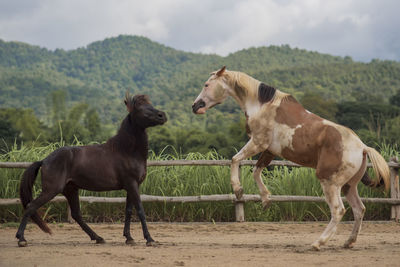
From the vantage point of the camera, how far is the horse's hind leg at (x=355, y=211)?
547 centimetres

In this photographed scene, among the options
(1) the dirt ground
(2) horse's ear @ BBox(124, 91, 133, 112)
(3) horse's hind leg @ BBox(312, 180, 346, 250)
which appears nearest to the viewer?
(1) the dirt ground

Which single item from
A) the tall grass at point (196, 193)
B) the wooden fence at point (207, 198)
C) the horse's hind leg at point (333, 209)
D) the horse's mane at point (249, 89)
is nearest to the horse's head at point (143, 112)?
the horse's mane at point (249, 89)

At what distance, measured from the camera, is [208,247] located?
18.3 feet

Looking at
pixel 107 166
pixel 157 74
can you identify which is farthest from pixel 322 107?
pixel 157 74

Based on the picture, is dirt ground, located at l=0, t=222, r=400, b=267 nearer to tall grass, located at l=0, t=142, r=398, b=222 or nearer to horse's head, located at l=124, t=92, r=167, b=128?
tall grass, located at l=0, t=142, r=398, b=222

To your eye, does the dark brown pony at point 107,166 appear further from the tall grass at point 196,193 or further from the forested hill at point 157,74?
the forested hill at point 157,74

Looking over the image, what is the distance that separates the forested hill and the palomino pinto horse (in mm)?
54762

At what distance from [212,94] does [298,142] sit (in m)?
1.09

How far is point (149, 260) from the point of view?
15.0 feet

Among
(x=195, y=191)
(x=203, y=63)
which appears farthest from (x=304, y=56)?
(x=195, y=191)

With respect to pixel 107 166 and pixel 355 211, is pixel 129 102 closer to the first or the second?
pixel 107 166

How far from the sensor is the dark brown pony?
219 inches

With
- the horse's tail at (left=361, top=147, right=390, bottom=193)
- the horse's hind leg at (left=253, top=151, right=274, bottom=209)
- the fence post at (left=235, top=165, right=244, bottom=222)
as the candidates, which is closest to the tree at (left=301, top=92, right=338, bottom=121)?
the fence post at (left=235, top=165, right=244, bottom=222)

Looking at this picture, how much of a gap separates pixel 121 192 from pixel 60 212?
109 centimetres
